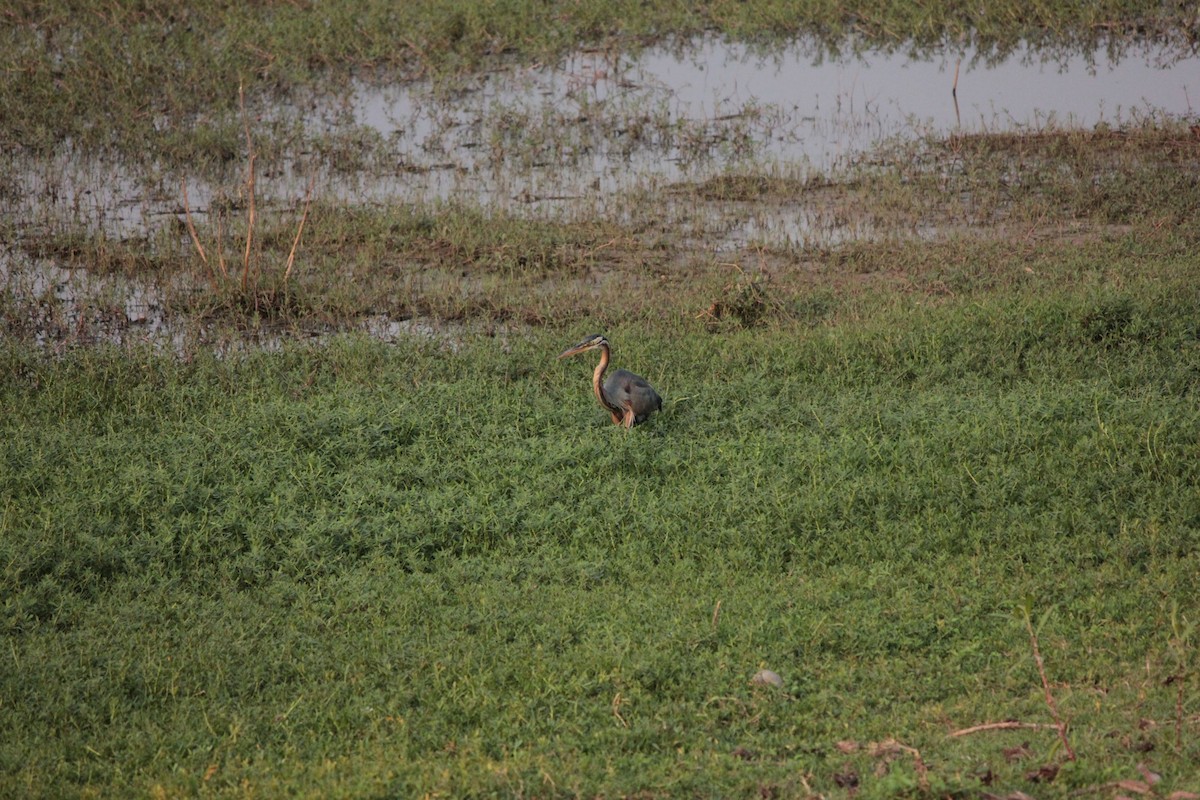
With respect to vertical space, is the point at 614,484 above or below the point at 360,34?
below

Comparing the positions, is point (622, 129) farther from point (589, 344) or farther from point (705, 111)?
point (589, 344)

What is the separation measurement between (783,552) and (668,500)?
72cm

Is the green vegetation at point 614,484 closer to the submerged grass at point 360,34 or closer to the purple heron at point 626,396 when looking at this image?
the purple heron at point 626,396

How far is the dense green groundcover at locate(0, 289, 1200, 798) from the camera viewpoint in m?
4.34

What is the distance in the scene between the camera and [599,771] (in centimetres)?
416

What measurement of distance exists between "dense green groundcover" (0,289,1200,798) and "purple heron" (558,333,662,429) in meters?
0.15

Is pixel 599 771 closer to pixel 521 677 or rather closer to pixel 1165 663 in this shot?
pixel 521 677

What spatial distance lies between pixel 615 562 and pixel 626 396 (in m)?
1.52

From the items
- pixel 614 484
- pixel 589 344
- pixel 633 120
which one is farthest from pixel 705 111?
pixel 614 484

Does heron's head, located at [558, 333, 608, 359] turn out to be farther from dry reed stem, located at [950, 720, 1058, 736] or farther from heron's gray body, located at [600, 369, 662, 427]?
dry reed stem, located at [950, 720, 1058, 736]

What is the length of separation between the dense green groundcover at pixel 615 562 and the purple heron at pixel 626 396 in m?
0.15

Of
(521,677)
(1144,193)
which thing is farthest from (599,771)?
(1144,193)

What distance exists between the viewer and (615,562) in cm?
592

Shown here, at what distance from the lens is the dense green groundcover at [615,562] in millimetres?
4344
